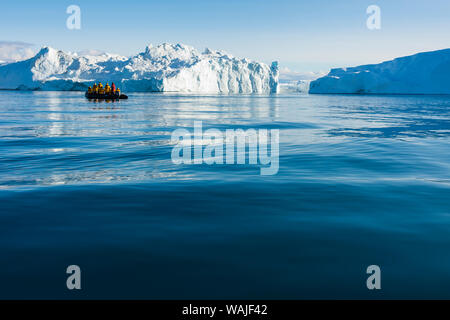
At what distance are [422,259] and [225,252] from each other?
2.82 m

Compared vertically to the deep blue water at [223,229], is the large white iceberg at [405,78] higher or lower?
higher

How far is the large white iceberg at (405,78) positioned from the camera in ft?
437

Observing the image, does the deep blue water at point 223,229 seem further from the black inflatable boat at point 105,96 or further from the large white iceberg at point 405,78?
the large white iceberg at point 405,78

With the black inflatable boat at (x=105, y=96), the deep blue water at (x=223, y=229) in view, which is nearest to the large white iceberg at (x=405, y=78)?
the black inflatable boat at (x=105, y=96)

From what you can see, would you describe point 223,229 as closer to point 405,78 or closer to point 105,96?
point 105,96

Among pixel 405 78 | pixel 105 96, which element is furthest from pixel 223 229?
pixel 405 78

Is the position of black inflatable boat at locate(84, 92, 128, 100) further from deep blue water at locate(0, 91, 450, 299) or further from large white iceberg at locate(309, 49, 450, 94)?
large white iceberg at locate(309, 49, 450, 94)

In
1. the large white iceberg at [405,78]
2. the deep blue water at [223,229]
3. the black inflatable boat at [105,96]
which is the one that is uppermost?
the large white iceberg at [405,78]

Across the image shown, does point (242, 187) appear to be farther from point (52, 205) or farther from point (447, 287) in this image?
point (447, 287)

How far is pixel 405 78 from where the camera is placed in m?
140
